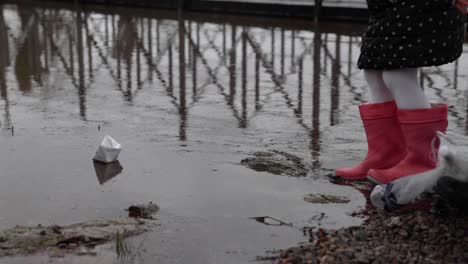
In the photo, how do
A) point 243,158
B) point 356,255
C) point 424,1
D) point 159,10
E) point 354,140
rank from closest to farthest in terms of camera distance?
point 356,255, point 424,1, point 243,158, point 354,140, point 159,10

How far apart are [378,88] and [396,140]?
12.1 inches

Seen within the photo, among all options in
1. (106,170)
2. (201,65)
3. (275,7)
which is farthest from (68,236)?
(275,7)

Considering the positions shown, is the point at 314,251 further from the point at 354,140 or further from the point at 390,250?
the point at 354,140

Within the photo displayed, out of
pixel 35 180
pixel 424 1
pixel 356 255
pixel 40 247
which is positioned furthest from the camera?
pixel 35 180

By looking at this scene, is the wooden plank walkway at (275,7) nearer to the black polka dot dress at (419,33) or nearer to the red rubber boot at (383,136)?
the red rubber boot at (383,136)

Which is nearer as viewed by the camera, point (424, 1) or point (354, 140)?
point (424, 1)

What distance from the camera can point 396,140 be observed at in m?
4.08

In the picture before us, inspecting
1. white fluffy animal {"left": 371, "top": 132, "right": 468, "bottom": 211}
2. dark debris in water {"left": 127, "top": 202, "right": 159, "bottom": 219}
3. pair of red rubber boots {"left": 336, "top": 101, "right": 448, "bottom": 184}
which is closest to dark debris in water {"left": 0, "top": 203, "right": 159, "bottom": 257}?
dark debris in water {"left": 127, "top": 202, "right": 159, "bottom": 219}

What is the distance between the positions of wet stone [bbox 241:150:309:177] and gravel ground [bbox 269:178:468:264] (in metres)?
0.89

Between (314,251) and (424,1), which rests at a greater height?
(424,1)

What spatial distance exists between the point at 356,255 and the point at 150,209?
1139mm

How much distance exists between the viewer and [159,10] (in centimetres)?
1446

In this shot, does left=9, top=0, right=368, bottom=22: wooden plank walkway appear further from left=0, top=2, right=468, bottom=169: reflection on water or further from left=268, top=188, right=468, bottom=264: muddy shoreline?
left=268, top=188, right=468, bottom=264: muddy shoreline

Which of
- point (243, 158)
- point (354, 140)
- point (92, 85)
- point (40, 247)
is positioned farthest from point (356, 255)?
point (92, 85)
